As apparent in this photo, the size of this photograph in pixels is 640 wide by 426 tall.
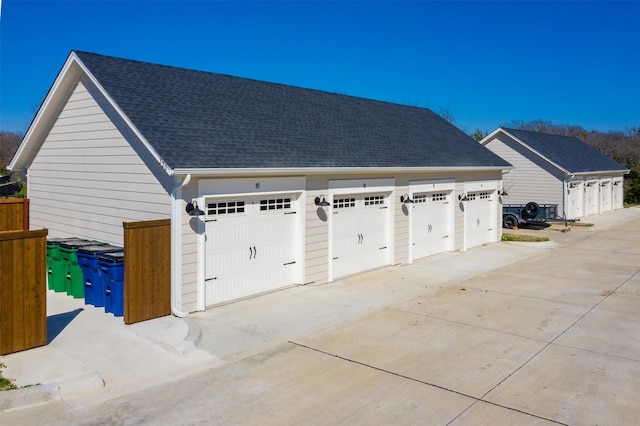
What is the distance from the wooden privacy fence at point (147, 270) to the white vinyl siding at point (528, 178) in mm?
24384

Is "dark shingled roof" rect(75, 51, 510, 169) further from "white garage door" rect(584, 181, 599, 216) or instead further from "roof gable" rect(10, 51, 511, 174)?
"white garage door" rect(584, 181, 599, 216)

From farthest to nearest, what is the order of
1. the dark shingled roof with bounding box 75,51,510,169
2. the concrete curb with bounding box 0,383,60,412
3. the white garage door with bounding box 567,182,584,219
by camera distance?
the white garage door with bounding box 567,182,584,219 → the dark shingled roof with bounding box 75,51,510,169 → the concrete curb with bounding box 0,383,60,412

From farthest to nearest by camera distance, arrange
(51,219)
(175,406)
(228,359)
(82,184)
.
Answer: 1. (51,219)
2. (82,184)
3. (228,359)
4. (175,406)

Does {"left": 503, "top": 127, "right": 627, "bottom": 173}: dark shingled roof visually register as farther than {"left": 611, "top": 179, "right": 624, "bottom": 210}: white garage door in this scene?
No

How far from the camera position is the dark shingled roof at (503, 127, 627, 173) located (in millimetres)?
30019

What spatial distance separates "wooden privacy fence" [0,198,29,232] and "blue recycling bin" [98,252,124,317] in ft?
17.0

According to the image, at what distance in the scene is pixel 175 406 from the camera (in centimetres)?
609

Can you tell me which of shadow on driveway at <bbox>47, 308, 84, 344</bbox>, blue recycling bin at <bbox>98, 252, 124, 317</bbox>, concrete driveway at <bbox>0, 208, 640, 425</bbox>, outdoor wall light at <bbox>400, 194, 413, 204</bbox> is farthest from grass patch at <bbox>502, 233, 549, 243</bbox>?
shadow on driveway at <bbox>47, 308, 84, 344</bbox>

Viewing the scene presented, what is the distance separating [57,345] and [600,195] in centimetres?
3473

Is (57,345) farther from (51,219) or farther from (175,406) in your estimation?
(51,219)

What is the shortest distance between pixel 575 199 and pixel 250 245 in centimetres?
2515

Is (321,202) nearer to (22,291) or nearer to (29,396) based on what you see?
(22,291)

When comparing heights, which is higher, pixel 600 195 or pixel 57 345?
pixel 600 195

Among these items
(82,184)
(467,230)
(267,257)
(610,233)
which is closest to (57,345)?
(267,257)
